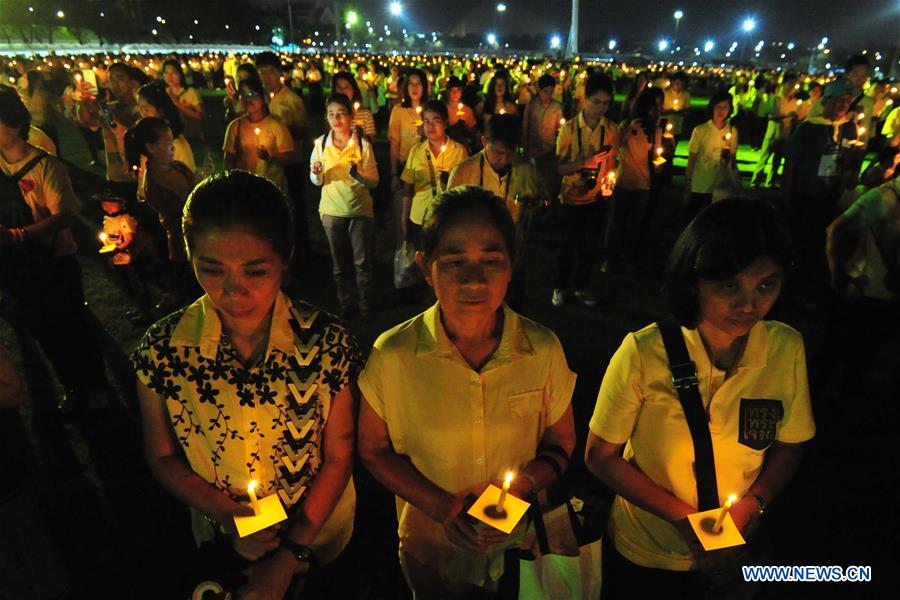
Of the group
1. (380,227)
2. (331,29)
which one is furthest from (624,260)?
(331,29)

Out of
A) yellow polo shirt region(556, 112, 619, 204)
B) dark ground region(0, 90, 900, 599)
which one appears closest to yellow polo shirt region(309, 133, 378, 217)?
dark ground region(0, 90, 900, 599)

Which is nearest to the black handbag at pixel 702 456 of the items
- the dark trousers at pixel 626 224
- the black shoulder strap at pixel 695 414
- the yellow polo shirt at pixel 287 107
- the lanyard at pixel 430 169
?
the black shoulder strap at pixel 695 414

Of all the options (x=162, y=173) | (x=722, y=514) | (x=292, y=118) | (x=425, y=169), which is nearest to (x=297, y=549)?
(x=722, y=514)

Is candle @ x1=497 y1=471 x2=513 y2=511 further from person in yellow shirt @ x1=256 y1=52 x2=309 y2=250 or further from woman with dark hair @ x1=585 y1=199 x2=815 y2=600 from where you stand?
person in yellow shirt @ x1=256 y1=52 x2=309 y2=250

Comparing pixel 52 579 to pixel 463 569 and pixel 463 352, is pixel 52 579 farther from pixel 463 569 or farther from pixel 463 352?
pixel 463 352

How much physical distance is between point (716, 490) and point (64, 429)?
4187 millimetres

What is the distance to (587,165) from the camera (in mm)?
5195

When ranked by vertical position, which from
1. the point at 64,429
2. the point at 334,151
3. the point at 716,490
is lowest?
the point at 64,429

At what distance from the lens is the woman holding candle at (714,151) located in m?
6.04

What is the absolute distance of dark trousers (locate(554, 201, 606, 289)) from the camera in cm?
543

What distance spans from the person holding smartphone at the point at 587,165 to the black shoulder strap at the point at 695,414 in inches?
147

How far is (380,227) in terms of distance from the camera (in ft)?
27.3

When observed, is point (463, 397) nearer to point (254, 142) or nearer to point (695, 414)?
point (695, 414)

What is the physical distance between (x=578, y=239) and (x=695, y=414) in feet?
13.4
